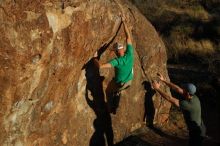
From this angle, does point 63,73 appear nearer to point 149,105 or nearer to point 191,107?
point 191,107

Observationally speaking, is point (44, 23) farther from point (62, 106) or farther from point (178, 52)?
point (178, 52)

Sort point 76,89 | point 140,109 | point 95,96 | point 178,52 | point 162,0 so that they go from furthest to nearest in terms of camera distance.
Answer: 1. point 162,0
2. point 178,52
3. point 140,109
4. point 95,96
5. point 76,89

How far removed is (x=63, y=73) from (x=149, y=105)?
3460mm

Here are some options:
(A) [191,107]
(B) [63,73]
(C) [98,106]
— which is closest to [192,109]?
(A) [191,107]

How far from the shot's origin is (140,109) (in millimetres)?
10375

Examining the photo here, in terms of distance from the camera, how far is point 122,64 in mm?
8508

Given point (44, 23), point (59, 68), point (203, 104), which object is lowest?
point (203, 104)

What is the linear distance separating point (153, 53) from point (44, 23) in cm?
417

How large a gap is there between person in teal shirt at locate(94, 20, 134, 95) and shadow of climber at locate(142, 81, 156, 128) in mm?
1119

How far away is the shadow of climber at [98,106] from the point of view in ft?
28.3

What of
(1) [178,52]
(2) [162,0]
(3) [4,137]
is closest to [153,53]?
(3) [4,137]

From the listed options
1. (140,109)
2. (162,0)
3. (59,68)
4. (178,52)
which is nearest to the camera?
(59,68)

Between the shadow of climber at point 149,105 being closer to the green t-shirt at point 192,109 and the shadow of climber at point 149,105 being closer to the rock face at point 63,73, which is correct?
the rock face at point 63,73

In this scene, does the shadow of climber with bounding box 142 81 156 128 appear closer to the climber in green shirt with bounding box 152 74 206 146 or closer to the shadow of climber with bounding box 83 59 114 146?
the shadow of climber with bounding box 83 59 114 146
